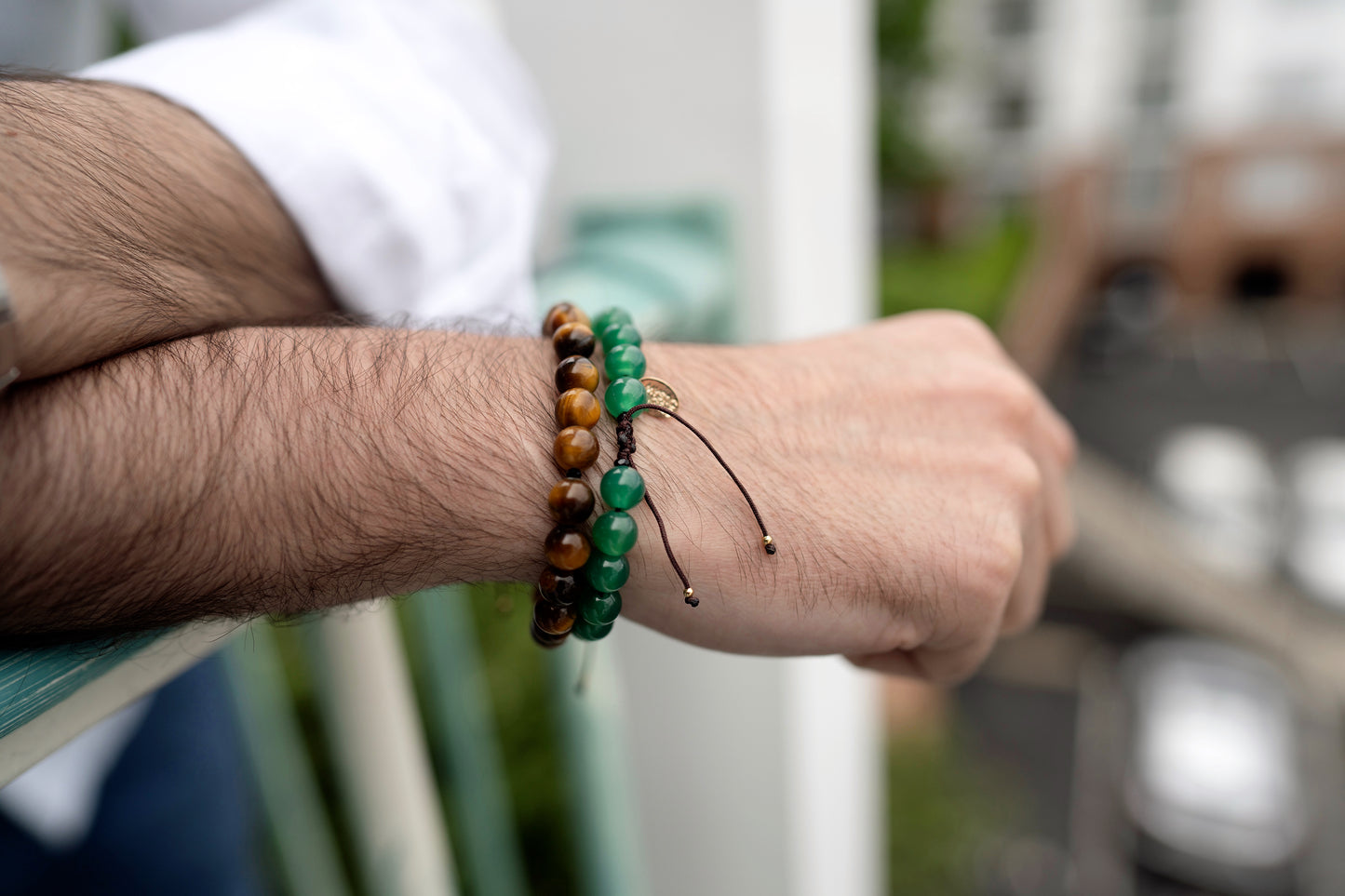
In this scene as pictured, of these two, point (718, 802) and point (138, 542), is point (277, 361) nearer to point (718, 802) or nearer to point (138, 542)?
point (138, 542)

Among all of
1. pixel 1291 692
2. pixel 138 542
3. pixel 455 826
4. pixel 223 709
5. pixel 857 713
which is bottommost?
pixel 1291 692

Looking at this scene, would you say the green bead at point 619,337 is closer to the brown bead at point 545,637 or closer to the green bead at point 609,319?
the green bead at point 609,319

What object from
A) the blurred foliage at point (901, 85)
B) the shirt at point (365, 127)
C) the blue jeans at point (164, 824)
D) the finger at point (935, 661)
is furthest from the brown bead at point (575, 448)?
the blurred foliage at point (901, 85)

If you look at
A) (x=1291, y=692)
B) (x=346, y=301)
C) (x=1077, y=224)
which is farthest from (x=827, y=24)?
(x=1077, y=224)

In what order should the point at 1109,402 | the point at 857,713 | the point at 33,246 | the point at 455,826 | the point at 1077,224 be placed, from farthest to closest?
the point at 1077,224 < the point at 1109,402 < the point at 455,826 < the point at 857,713 < the point at 33,246

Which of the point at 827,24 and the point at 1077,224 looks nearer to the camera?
the point at 827,24

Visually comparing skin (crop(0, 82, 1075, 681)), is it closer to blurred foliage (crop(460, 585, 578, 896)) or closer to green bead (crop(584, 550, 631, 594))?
green bead (crop(584, 550, 631, 594))
